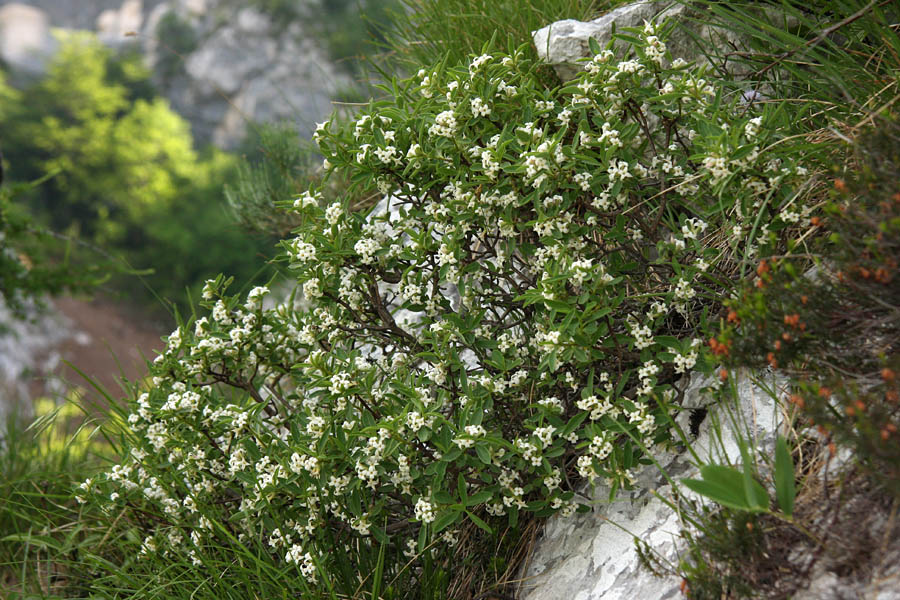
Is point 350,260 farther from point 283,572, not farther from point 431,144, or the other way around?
point 283,572

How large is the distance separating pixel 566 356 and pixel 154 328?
80.6 feet

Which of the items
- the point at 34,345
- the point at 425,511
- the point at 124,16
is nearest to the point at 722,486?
the point at 425,511

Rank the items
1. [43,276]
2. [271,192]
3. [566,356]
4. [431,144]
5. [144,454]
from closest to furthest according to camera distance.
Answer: [566,356], [431,144], [144,454], [271,192], [43,276]

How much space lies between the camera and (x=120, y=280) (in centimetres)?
2458

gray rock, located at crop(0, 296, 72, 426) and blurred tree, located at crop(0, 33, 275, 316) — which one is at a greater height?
blurred tree, located at crop(0, 33, 275, 316)

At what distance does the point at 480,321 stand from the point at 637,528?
793 millimetres

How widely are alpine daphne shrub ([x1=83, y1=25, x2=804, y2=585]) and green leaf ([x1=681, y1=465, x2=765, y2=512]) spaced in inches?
12.8

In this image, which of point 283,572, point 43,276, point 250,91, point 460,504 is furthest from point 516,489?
point 250,91

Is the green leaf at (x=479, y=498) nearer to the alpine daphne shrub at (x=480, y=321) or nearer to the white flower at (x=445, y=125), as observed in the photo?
the alpine daphne shrub at (x=480, y=321)

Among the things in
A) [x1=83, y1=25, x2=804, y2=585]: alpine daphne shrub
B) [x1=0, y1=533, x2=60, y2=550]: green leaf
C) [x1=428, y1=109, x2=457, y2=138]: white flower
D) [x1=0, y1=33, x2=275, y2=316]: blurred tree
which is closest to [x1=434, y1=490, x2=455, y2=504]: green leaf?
[x1=83, y1=25, x2=804, y2=585]: alpine daphne shrub

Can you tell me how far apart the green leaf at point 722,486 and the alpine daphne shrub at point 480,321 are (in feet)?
1.07

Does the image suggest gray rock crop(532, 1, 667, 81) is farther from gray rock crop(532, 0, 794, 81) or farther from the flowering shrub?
the flowering shrub

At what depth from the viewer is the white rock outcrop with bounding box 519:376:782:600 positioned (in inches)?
74.1

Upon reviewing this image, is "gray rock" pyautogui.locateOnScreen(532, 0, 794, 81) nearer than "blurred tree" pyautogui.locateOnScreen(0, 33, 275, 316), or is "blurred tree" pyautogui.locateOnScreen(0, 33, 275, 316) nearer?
"gray rock" pyautogui.locateOnScreen(532, 0, 794, 81)
